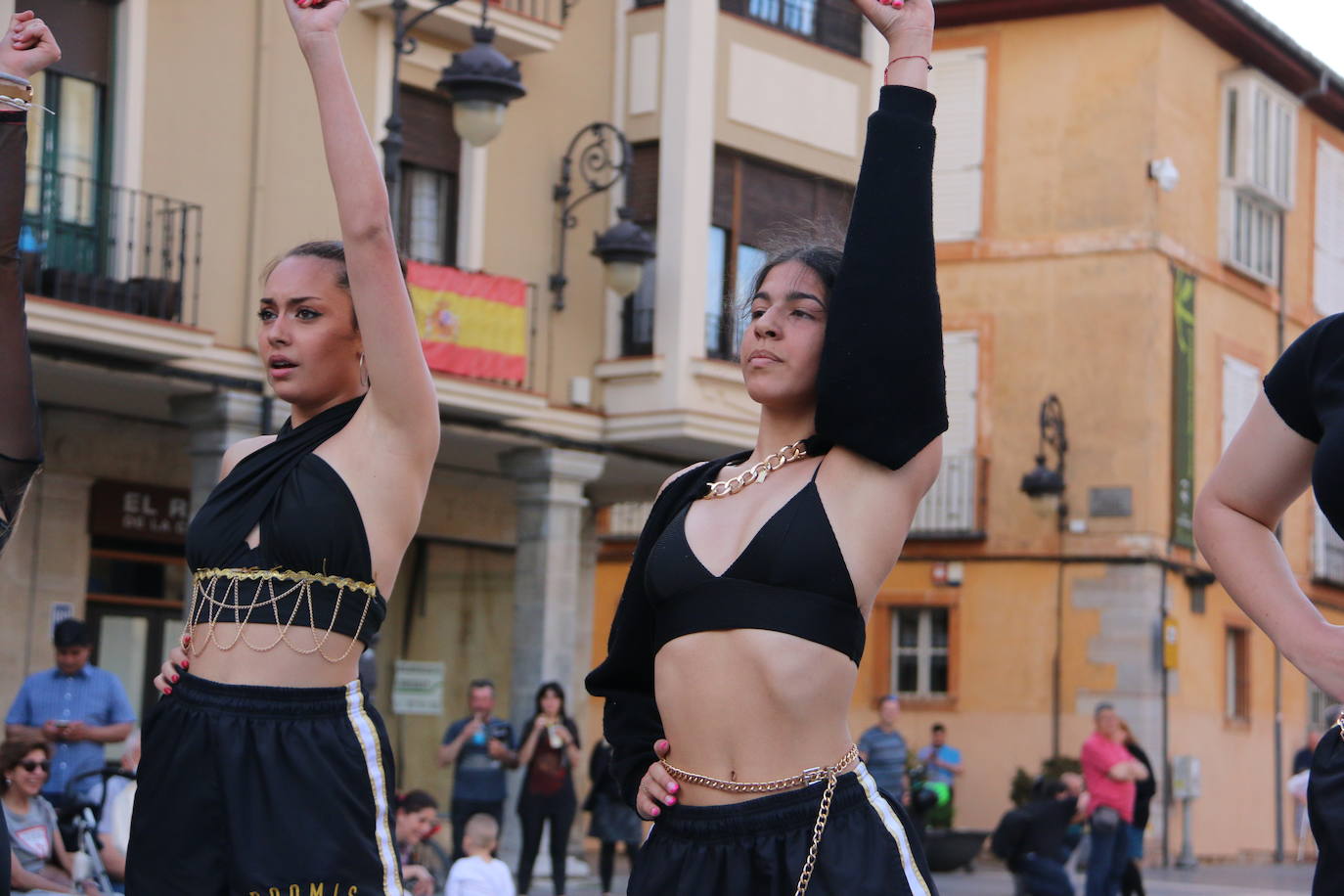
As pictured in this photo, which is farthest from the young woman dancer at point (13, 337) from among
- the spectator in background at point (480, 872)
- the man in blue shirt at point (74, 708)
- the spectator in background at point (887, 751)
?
the spectator in background at point (887, 751)

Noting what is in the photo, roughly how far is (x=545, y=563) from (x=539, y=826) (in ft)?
14.2

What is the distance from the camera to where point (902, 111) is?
382cm

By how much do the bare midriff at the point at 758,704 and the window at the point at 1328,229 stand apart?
31.6 metres

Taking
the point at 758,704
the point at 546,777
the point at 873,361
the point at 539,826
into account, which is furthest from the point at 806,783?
the point at 539,826

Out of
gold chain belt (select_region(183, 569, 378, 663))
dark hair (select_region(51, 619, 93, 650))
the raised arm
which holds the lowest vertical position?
dark hair (select_region(51, 619, 93, 650))

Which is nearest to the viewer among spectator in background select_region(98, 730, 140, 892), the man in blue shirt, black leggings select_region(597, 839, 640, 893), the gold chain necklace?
the gold chain necklace

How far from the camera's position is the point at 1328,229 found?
114 feet

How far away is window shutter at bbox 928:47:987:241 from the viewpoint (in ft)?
101

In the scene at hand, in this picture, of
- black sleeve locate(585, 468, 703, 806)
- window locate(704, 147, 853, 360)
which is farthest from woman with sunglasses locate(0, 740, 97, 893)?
window locate(704, 147, 853, 360)

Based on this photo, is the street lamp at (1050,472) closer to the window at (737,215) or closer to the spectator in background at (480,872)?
the window at (737,215)

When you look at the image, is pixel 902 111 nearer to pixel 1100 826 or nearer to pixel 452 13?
pixel 1100 826

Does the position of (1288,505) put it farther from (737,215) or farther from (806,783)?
(737,215)

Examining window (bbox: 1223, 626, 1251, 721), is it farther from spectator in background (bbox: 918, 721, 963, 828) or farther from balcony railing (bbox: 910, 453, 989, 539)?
spectator in background (bbox: 918, 721, 963, 828)

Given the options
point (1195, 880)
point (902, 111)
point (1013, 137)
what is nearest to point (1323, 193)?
point (1013, 137)
